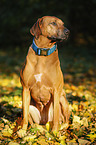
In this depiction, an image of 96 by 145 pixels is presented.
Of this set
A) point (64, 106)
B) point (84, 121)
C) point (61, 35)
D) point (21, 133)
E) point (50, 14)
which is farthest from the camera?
point (50, 14)

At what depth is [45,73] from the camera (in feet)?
9.43

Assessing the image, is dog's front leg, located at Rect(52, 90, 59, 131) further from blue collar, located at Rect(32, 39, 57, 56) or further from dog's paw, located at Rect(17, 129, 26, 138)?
blue collar, located at Rect(32, 39, 57, 56)

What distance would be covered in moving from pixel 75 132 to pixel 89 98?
1.56 m

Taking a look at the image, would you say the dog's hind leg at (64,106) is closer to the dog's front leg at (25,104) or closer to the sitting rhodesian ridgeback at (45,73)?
the sitting rhodesian ridgeback at (45,73)

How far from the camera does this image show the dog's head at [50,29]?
274cm

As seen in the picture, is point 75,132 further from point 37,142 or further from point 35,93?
point 35,93

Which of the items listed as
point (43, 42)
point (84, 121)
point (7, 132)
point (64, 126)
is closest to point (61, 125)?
point (64, 126)

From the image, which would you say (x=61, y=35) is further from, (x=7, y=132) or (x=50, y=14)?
(x=50, y=14)

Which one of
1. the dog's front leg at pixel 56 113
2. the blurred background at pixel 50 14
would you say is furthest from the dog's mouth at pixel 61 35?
the blurred background at pixel 50 14

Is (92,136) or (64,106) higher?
(64,106)

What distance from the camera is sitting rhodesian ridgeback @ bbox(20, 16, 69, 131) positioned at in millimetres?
2781

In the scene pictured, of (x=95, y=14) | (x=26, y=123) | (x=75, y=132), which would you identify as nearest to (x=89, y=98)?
(x=75, y=132)

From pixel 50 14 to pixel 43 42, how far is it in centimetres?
879

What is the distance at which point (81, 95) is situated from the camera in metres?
4.94
